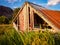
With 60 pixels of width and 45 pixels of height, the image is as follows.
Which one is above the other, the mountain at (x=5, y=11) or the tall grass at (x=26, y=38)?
the mountain at (x=5, y=11)

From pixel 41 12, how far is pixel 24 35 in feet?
30.4

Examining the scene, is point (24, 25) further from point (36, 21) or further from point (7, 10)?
point (7, 10)

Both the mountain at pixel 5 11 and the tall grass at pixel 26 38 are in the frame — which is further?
the mountain at pixel 5 11

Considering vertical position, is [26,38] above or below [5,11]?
below

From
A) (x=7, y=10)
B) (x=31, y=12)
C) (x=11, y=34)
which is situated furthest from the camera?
(x=7, y=10)

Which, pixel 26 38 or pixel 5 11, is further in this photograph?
pixel 5 11

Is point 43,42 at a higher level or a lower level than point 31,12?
lower

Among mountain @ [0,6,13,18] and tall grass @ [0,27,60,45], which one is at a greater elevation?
mountain @ [0,6,13,18]

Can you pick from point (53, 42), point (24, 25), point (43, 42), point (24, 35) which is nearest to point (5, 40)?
point (24, 35)

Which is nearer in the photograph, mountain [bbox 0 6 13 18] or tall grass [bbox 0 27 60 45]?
tall grass [bbox 0 27 60 45]

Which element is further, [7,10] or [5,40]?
[7,10]

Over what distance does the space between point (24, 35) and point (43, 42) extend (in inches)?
20.6

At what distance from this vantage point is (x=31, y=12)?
14539 millimetres

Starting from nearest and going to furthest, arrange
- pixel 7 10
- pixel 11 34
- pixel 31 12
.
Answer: pixel 11 34 → pixel 31 12 → pixel 7 10
